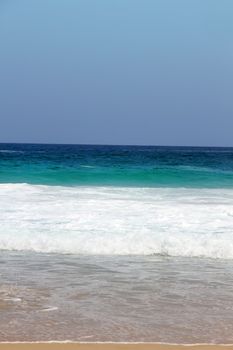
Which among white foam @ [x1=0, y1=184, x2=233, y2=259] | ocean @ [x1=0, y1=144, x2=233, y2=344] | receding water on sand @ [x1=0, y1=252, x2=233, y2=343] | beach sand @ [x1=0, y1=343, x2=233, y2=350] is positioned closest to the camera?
beach sand @ [x1=0, y1=343, x2=233, y2=350]

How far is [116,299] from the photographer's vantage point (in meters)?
6.10

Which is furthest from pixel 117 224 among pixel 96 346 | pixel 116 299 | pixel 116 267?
pixel 96 346

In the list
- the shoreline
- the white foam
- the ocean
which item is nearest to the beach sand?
the shoreline

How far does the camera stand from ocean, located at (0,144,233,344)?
17.0 ft

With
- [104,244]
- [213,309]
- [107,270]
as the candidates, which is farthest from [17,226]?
[213,309]

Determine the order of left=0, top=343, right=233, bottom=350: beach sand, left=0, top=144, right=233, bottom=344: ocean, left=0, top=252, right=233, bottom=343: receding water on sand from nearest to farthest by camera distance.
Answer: left=0, top=343, right=233, bottom=350: beach sand
left=0, top=252, right=233, bottom=343: receding water on sand
left=0, top=144, right=233, bottom=344: ocean

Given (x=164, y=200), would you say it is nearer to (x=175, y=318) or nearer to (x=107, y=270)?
(x=107, y=270)

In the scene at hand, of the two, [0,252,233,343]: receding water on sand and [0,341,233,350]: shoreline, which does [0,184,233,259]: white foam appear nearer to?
[0,252,233,343]: receding water on sand

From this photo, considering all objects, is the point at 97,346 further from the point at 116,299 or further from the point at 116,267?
the point at 116,267

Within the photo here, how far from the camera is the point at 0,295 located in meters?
6.18

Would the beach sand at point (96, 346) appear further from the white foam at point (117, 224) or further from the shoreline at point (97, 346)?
the white foam at point (117, 224)

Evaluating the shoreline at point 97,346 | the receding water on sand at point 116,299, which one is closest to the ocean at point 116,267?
the receding water on sand at point 116,299

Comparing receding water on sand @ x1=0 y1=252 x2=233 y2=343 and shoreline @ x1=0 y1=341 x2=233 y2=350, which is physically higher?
shoreline @ x1=0 y1=341 x2=233 y2=350

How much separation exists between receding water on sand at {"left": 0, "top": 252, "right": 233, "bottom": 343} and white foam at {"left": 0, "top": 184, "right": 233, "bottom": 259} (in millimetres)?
674
